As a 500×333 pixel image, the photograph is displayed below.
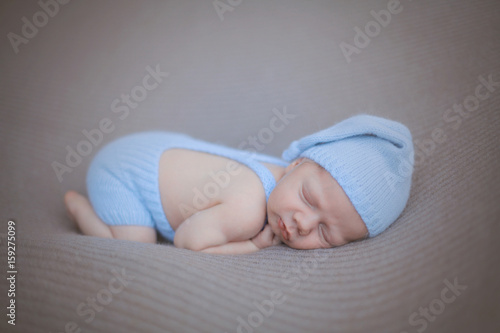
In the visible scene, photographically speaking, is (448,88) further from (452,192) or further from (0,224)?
(0,224)

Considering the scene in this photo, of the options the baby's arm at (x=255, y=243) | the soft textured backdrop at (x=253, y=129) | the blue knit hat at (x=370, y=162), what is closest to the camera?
the soft textured backdrop at (x=253, y=129)

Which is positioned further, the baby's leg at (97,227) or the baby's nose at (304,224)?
the baby's leg at (97,227)

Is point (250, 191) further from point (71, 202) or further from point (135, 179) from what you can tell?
point (71, 202)

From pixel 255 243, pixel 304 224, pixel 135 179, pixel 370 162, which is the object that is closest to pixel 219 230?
pixel 255 243

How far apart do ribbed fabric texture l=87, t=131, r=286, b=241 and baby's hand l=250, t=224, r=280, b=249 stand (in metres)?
0.20

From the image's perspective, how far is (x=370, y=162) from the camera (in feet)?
3.32

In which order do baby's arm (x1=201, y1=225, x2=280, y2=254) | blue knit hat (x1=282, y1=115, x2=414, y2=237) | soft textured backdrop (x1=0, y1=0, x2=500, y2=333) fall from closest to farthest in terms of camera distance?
soft textured backdrop (x1=0, y1=0, x2=500, y2=333) → blue knit hat (x1=282, y1=115, x2=414, y2=237) → baby's arm (x1=201, y1=225, x2=280, y2=254)

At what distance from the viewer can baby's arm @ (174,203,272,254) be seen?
1041mm

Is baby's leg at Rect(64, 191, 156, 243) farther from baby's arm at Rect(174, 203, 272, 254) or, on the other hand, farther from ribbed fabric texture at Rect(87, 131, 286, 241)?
baby's arm at Rect(174, 203, 272, 254)

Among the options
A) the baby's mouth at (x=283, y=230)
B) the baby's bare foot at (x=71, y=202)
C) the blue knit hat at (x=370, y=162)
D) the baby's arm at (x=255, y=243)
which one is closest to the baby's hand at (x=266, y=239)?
the baby's arm at (x=255, y=243)

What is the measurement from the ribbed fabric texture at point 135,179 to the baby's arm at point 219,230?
0.54 ft

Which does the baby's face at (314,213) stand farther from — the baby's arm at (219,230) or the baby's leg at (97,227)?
the baby's leg at (97,227)

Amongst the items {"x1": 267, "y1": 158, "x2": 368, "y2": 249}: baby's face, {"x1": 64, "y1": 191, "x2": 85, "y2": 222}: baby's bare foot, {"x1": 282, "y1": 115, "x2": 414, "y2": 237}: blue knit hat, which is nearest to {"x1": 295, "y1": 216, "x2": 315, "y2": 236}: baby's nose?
{"x1": 267, "y1": 158, "x2": 368, "y2": 249}: baby's face

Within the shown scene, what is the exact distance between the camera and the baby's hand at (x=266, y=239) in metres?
1.13
